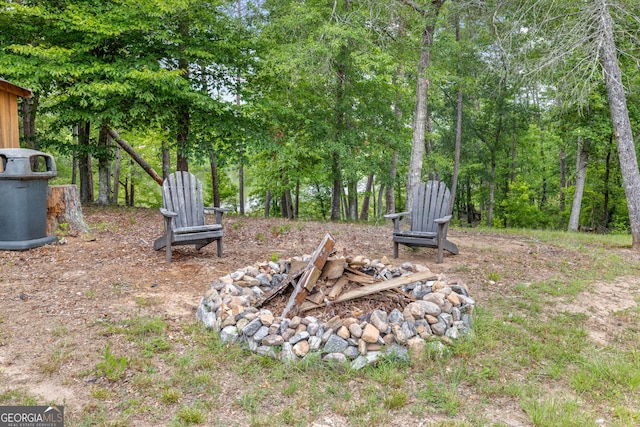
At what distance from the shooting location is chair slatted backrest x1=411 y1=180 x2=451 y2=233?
15.9ft

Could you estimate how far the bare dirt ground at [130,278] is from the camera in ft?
7.68

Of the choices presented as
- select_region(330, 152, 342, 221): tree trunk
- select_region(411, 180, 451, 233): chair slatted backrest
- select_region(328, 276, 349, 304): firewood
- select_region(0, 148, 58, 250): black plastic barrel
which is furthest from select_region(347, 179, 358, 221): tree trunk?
select_region(328, 276, 349, 304): firewood

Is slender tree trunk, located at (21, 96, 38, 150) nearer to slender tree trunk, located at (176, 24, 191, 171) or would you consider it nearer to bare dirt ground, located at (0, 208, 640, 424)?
slender tree trunk, located at (176, 24, 191, 171)

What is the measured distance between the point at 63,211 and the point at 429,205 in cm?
476

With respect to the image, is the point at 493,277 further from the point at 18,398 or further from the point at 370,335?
the point at 18,398

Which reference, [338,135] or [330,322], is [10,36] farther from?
[330,322]

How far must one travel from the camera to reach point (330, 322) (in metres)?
2.56

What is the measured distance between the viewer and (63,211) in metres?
5.08

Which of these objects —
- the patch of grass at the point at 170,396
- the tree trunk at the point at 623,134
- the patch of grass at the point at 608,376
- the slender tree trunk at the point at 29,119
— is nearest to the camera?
the patch of grass at the point at 170,396

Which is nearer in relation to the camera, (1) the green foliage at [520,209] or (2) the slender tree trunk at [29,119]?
(2) the slender tree trunk at [29,119]

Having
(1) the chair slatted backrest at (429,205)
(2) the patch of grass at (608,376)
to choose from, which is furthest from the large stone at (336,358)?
(1) the chair slatted backrest at (429,205)

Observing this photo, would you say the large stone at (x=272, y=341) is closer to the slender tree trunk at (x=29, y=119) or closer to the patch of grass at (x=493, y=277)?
the patch of grass at (x=493, y=277)

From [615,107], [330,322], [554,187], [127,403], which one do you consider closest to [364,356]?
[330,322]

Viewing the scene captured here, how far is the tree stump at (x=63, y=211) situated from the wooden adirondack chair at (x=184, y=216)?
1439 millimetres
